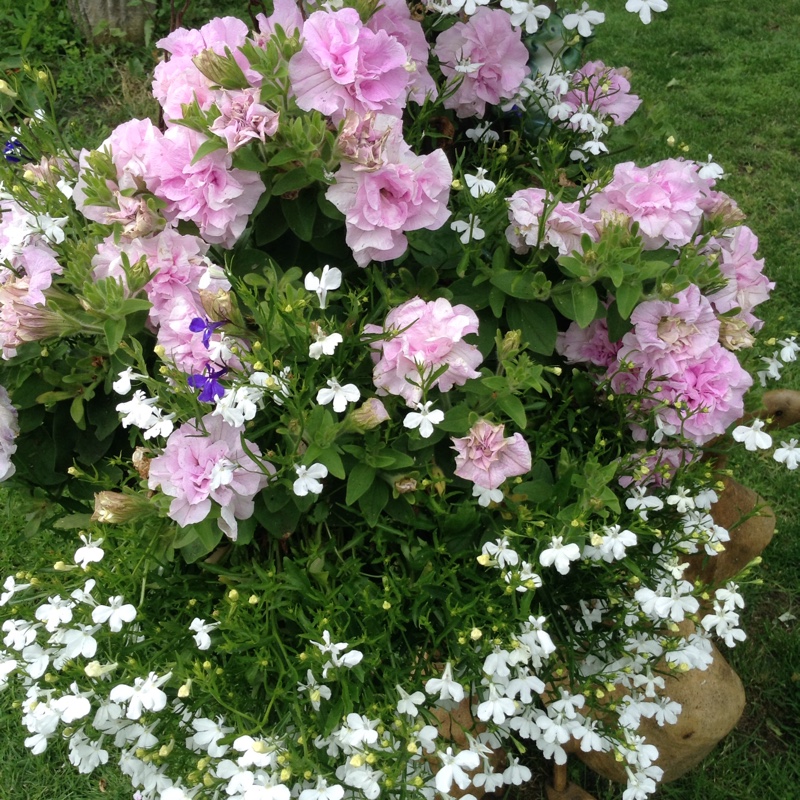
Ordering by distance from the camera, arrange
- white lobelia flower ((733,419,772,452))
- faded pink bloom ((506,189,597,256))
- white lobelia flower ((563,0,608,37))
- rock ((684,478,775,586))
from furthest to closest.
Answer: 1. rock ((684,478,775,586))
2. white lobelia flower ((563,0,608,37))
3. white lobelia flower ((733,419,772,452))
4. faded pink bloom ((506,189,597,256))

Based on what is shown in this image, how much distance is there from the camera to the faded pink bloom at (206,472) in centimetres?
112

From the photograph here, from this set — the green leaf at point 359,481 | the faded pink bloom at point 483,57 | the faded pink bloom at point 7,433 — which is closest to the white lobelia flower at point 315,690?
the green leaf at point 359,481

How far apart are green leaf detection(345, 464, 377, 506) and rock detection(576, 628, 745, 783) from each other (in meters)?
1.04

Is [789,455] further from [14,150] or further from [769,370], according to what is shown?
[14,150]

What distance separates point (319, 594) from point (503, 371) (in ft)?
1.48

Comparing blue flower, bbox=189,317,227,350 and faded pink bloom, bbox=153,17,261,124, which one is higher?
A: faded pink bloom, bbox=153,17,261,124

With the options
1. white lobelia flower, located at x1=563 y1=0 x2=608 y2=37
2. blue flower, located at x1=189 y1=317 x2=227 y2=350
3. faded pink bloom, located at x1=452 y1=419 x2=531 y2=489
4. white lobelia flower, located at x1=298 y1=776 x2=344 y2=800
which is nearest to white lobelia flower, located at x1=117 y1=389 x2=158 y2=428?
blue flower, located at x1=189 y1=317 x2=227 y2=350

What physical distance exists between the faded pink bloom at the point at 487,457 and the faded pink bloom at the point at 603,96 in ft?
2.76

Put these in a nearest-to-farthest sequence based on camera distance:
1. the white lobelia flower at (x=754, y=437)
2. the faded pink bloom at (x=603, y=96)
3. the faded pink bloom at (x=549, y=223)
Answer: the faded pink bloom at (x=549, y=223) → the white lobelia flower at (x=754, y=437) → the faded pink bloom at (x=603, y=96)

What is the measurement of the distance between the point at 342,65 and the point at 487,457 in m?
0.60

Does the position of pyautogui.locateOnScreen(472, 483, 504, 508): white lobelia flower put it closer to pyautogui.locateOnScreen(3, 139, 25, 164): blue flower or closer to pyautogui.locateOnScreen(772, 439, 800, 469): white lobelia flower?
pyautogui.locateOnScreen(772, 439, 800, 469): white lobelia flower

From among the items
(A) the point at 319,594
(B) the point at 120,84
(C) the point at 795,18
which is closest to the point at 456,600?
(A) the point at 319,594

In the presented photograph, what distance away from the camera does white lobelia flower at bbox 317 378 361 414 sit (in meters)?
1.12

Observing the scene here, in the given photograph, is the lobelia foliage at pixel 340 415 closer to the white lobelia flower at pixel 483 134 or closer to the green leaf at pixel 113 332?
the green leaf at pixel 113 332
